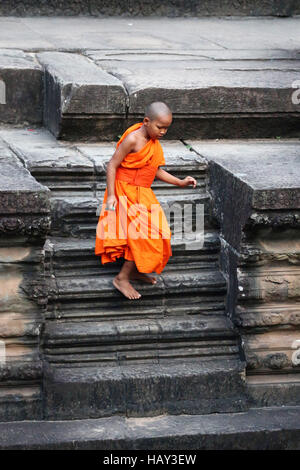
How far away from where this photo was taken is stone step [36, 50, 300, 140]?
5246 mm

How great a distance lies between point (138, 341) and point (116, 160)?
0.89 metres

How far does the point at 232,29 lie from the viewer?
301 inches

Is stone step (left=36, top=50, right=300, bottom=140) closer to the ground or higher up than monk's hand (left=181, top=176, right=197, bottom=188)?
higher up

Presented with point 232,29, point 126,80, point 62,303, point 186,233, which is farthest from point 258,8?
point 62,303

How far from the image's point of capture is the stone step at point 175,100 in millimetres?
5246

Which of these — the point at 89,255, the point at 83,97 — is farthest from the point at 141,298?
the point at 83,97

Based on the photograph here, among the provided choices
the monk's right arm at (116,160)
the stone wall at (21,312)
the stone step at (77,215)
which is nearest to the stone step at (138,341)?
the stone wall at (21,312)

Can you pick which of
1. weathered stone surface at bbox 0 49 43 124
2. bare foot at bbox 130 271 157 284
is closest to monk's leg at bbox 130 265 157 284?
bare foot at bbox 130 271 157 284

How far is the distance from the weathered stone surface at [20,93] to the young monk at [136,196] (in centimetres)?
145

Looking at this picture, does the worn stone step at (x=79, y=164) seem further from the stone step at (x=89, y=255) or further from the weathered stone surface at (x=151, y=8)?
the weathered stone surface at (x=151, y=8)

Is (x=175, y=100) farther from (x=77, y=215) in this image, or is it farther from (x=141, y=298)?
(x=141, y=298)

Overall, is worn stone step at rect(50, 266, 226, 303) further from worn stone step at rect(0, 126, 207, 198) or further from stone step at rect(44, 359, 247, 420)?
worn stone step at rect(0, 126, 207, 198)

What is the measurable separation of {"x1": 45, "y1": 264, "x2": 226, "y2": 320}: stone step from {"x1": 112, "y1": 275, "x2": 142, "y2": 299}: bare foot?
32mm

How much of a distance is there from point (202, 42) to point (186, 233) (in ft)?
8.77
